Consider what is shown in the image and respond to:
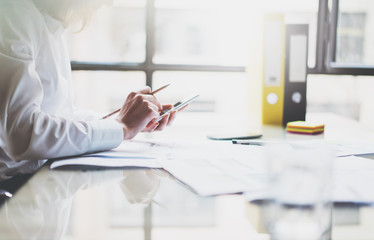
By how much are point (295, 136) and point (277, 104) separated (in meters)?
0.32

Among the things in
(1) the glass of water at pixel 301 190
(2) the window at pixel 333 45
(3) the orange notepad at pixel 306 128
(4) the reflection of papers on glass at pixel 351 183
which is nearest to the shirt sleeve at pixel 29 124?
(4) the reflection of papers on glass at pixel 351 183

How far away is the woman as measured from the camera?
1.02 metres

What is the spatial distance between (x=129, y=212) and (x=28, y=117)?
479 millimetres

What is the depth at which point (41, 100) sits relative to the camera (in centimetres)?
109

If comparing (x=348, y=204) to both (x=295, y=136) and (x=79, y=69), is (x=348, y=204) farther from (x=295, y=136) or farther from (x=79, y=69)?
(x=79, y=69)

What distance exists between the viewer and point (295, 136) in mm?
1522

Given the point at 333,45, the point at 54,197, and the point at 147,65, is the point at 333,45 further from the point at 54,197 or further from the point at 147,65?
the point at 54,197

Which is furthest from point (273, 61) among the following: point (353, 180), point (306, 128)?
point (353, 180)

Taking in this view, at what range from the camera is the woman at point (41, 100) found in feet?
3.34

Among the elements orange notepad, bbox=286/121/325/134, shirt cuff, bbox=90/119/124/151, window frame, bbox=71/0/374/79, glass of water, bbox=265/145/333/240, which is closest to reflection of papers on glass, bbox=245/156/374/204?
glass of water, bbox=265/145/333/240

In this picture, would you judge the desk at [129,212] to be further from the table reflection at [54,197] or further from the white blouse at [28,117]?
the white blouse at [28,117]

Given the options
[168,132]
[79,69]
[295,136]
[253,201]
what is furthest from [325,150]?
[79,69]

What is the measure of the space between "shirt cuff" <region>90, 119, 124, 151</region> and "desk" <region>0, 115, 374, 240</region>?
0.61ft

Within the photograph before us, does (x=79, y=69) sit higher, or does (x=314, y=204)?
(x=79, y=69)
